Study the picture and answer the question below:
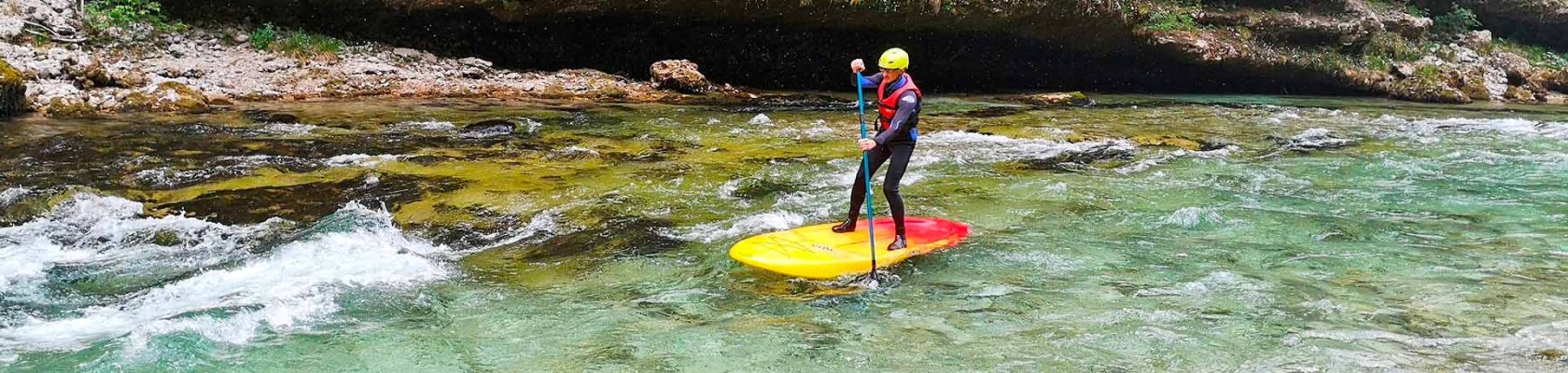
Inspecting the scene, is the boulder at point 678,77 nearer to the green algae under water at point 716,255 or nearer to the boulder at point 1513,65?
the green algae under water at point 716,255

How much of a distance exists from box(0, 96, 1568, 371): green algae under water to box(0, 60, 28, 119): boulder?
0.94m

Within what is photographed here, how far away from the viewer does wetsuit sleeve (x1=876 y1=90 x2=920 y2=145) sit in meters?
6.03

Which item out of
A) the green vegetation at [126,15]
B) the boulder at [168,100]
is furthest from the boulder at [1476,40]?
the green vegetation at [126,15]

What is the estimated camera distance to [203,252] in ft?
19.3

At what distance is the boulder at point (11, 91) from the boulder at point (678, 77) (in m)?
8.22

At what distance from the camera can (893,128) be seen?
6059 mm

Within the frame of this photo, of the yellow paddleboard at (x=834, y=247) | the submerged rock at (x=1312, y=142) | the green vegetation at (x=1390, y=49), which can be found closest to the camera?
the yellow paddleboard at (x=834, y=247)

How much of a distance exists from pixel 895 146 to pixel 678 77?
389 inches

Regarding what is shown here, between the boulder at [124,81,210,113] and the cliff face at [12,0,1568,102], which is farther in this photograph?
the cliff face at [12,0,1568,102]

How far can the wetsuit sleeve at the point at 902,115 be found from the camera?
237 inches

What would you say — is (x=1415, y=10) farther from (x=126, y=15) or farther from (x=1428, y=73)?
(x=126, y=15)

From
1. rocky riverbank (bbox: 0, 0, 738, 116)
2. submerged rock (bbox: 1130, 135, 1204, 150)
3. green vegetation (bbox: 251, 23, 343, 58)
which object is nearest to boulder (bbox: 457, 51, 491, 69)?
rocky riverbank (bbox: 0, 0, 738, 116)

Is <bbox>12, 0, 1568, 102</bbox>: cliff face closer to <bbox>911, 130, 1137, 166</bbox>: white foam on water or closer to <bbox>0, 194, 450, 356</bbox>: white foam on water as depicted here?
<bbox>911, 130, 1137, 166</bbox>: white foam on water

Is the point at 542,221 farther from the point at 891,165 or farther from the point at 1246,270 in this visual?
the point at 1246,270
